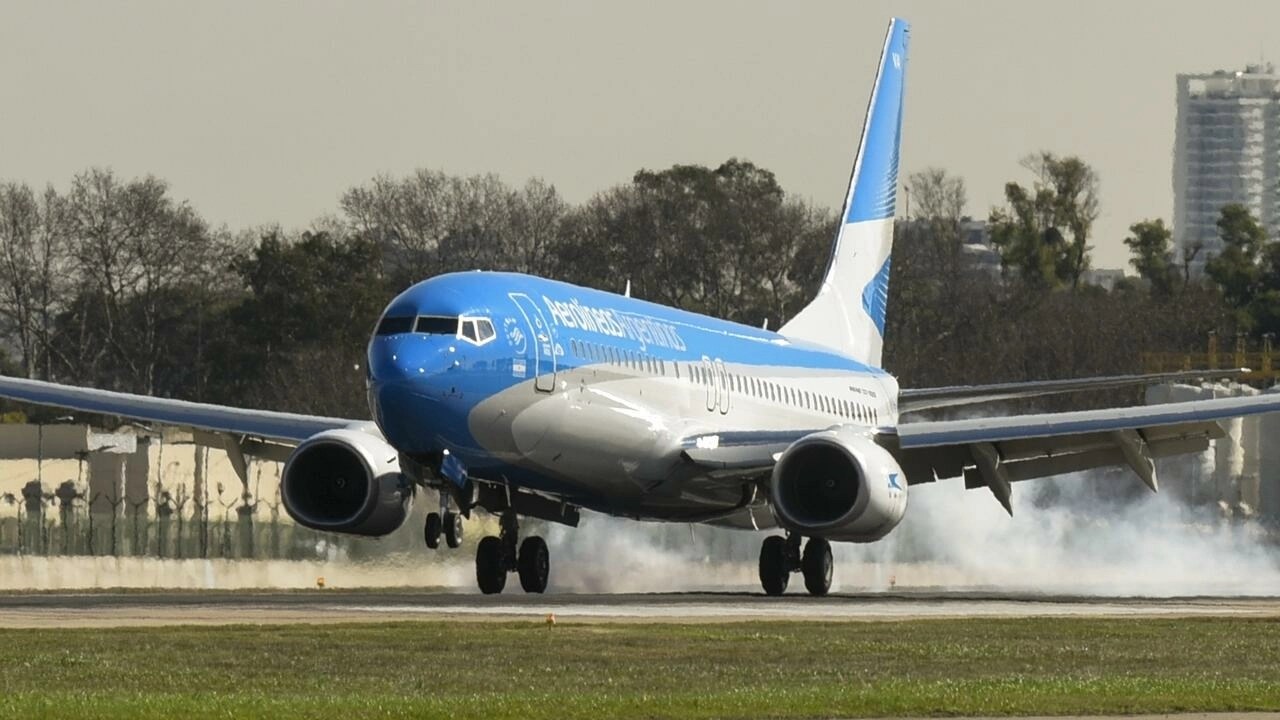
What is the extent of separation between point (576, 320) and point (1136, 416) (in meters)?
8.24

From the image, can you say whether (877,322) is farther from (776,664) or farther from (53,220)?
(53,220)

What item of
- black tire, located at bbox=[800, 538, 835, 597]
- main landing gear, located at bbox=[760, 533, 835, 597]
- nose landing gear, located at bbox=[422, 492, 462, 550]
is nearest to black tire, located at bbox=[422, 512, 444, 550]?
nose landing gear, located at bbox=[422, 492, 462, 550]

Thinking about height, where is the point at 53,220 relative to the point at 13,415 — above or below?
above

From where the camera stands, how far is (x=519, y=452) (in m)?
35.1

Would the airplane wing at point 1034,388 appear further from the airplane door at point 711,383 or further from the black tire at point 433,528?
the black tire at point 433,528

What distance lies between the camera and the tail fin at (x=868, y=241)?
49.0 m

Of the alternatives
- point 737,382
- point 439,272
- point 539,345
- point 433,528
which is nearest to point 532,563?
point 539,345

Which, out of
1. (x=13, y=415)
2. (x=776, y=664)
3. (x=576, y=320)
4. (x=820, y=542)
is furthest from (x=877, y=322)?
(x=13, y=415)

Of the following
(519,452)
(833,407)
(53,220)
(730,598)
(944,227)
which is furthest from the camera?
(944,227)

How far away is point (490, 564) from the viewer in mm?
38500

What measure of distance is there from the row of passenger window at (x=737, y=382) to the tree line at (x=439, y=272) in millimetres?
42103

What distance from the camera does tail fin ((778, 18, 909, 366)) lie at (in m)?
49.0

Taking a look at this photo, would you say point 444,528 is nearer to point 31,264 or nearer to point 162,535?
point 162,535

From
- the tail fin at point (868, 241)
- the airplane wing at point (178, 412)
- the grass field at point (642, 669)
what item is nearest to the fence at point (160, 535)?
the airplane wing at point (178, 412)
